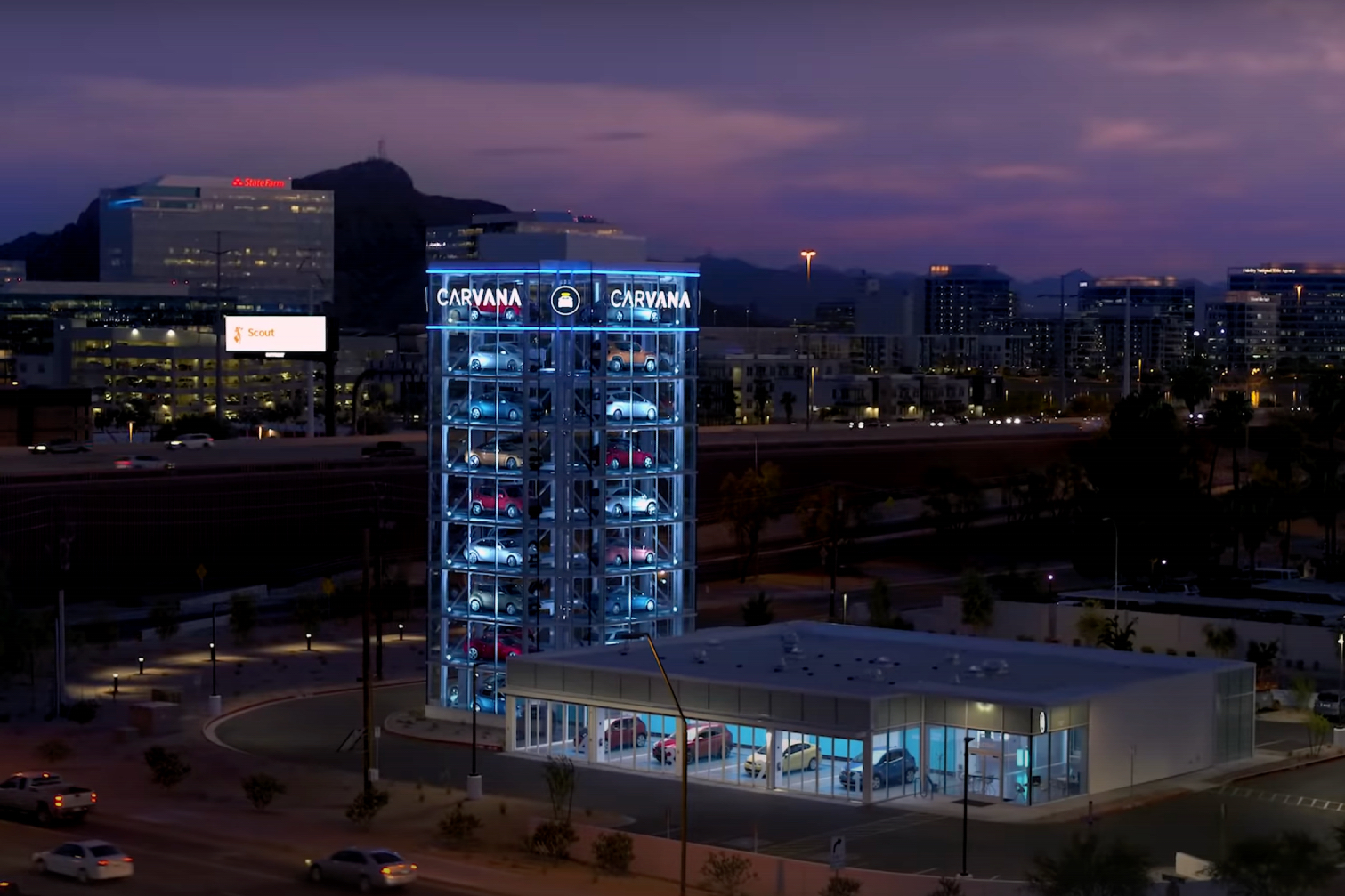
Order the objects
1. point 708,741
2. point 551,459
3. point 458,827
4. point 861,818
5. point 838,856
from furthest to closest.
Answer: point 551,459, point 708,741, point 861,818, point 458,827, point 838,856

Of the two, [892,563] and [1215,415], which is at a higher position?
[1215,415]

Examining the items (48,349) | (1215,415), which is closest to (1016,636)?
(1215,415)

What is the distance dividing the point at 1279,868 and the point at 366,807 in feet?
57.5

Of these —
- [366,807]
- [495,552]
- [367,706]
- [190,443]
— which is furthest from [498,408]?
[190,443]

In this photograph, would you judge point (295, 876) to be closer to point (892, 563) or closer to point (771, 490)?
point (771, 490)

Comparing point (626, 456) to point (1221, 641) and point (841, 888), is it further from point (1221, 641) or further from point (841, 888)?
point (1221, 641)

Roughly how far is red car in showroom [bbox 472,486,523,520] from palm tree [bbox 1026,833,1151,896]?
2281 centimetres

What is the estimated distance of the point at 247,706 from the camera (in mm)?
54125

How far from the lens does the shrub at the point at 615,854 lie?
1348 inches

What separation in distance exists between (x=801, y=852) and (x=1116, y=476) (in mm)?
53457

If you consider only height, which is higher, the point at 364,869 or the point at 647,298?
the point at 647,298

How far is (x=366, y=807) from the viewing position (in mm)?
38125

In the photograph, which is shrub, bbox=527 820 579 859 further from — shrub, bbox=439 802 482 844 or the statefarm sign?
the statefarm sign

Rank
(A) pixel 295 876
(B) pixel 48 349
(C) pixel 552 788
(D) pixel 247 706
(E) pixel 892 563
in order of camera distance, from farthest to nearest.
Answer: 1. (B) pixel 48 349
2. (E) pixel 892 563
3. (D) pixel 247 706
4. (C) pixel 552 788
5. (A) pixel 295 876
